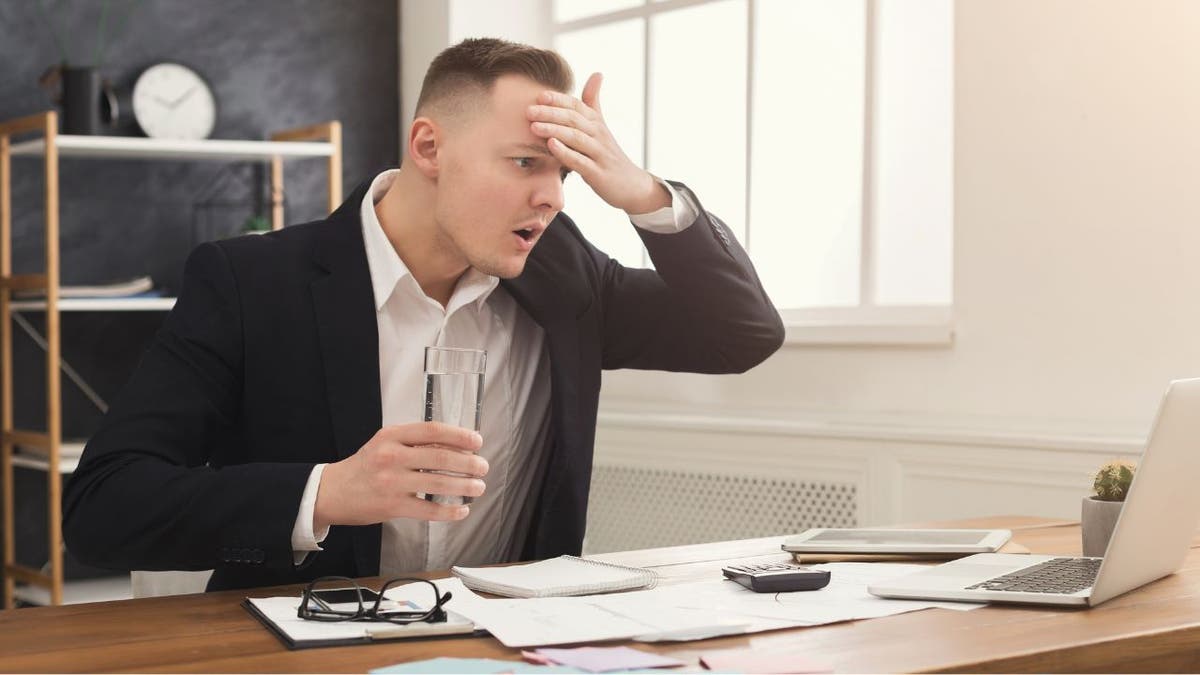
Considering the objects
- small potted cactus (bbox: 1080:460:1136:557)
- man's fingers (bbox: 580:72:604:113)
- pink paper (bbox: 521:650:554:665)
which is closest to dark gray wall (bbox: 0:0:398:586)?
man's fingers (bbox: 580:72:604:113)

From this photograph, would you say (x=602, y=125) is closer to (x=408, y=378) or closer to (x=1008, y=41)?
(x=408, y=378)

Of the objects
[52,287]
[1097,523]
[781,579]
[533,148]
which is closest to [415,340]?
[533,148]

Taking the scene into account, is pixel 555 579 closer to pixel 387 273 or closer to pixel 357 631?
pixel 357 631

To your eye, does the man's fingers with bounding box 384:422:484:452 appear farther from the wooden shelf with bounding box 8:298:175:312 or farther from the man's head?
the wooden shelf with bounding box 8:298:175:312

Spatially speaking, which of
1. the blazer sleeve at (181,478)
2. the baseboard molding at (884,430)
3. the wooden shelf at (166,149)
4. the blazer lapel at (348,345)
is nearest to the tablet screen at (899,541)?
the blazer lapel at (348,345)

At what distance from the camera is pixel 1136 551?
1.53 m

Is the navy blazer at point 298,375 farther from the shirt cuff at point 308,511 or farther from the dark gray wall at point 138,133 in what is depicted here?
the dark gray wall at point 138,133

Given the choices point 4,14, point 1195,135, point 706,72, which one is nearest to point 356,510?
point 1195,135

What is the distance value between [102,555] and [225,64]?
3188 mm

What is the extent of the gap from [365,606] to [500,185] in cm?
72

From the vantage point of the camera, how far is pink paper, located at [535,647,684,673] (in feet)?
3.78

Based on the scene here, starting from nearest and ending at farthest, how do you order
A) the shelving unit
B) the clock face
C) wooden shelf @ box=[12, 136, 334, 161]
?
the shelving unit < wooden shelf @ box=[12, 136, 334, 161] < the clock face

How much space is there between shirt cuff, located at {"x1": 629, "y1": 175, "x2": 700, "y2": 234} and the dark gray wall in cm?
260

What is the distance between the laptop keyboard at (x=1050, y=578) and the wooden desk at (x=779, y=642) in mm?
55
